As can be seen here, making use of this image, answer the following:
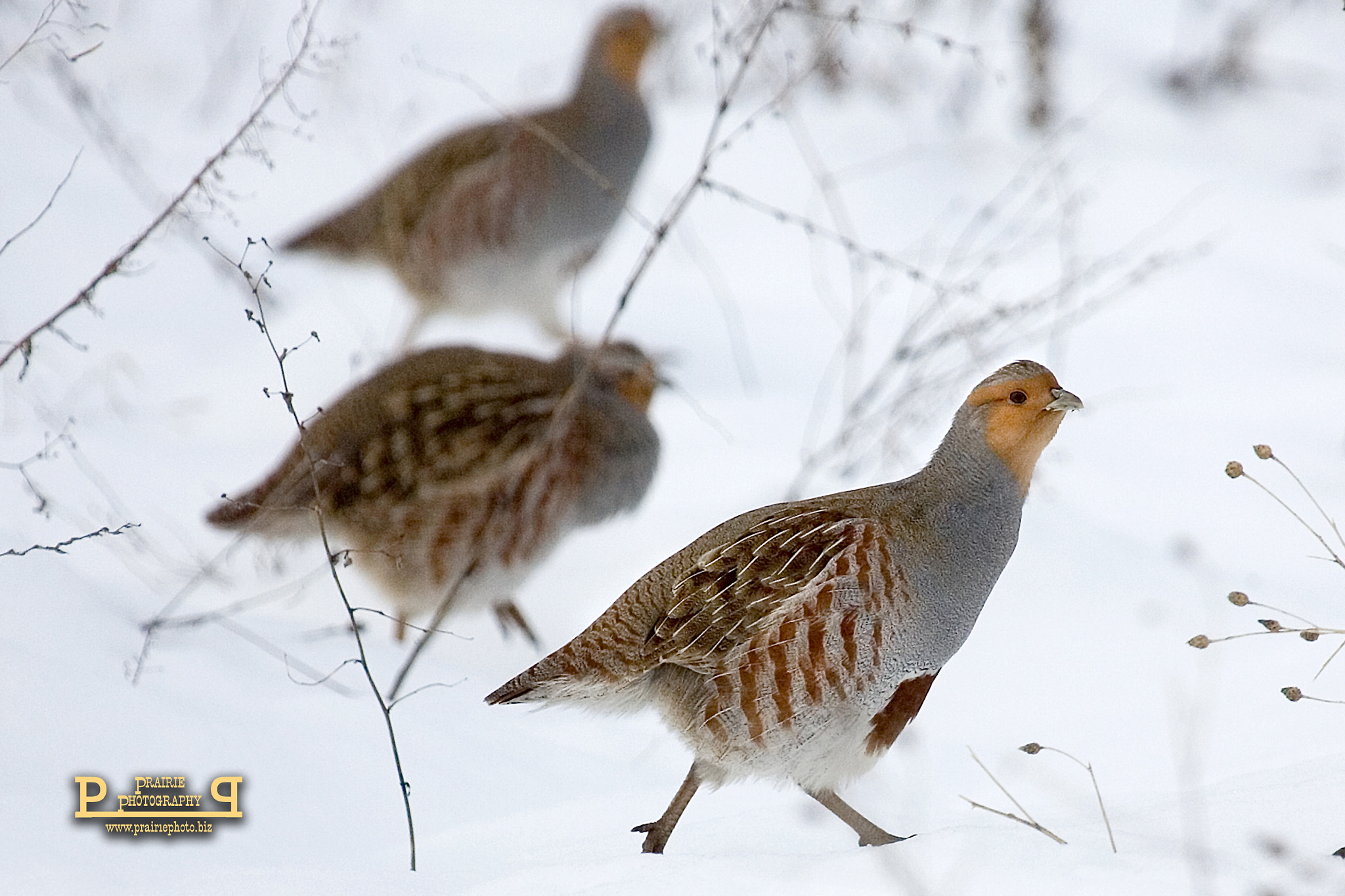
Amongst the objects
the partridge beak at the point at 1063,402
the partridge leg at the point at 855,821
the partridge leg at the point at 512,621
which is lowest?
the partridge leg at the point at 855,821

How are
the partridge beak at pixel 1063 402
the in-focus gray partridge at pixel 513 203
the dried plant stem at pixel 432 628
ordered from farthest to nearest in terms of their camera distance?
the in-focus gray partridge at pixel 513 203, the dried plant stem at pixel 432 628, the partridge beak at pixel 1063 402

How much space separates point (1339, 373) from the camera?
5699 mm

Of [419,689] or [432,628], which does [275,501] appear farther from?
[419,689]

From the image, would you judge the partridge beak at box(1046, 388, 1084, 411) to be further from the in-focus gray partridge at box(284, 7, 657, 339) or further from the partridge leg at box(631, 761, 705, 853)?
the in-focus gray partridge at box(284, 7, 657, 339)

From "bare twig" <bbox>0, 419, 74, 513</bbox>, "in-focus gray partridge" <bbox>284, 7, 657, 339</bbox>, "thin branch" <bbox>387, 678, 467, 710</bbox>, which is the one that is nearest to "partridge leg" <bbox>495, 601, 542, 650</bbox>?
"thin branch" <bbox>387, 678, 467, 710</bbox>

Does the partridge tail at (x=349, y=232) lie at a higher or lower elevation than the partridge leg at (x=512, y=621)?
higher

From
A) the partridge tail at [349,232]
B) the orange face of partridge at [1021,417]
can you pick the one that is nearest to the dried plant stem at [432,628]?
the orange face of partridge at [1021,417]

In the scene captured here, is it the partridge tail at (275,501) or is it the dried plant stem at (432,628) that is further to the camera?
the partridge tail at (275,501)

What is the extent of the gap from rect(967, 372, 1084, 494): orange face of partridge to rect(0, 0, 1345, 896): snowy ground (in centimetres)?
63

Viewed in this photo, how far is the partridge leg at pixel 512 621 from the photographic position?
4297 mm

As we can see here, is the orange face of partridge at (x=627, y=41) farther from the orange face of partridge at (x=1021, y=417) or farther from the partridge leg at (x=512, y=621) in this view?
the orange face of partridge at (x=1021, y=417)

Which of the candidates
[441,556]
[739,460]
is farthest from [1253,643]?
[441,556]

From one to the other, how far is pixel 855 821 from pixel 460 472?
5.85ft

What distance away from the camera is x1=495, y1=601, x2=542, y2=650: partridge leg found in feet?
14.1
